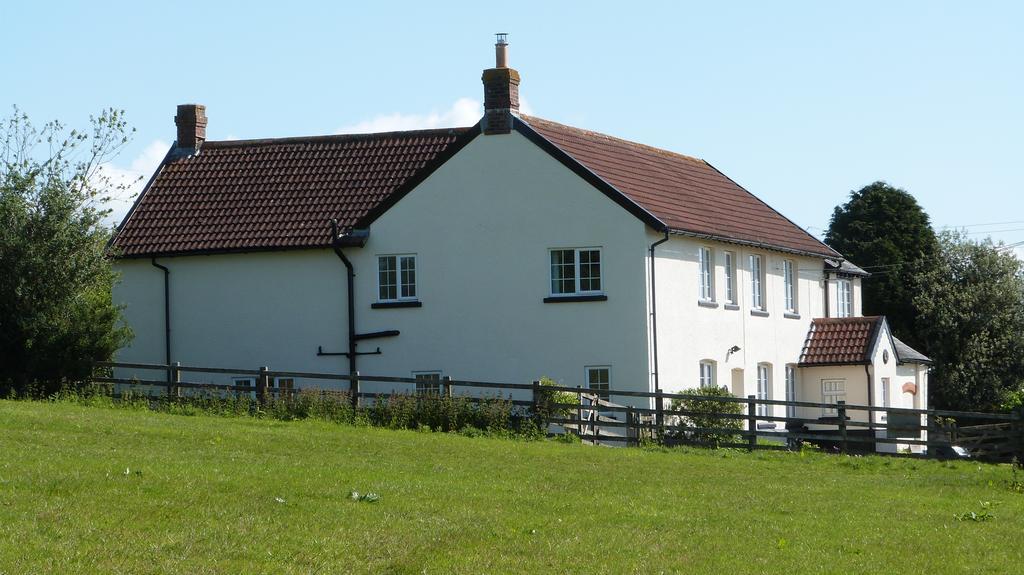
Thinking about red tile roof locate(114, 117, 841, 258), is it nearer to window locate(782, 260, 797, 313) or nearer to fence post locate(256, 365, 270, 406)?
window locate(782, 260, 797, 313)

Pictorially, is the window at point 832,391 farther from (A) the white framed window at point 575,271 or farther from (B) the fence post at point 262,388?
(B) the fence post at point 262,388

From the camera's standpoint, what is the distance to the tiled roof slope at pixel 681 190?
1348 inches

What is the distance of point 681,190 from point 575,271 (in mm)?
5511

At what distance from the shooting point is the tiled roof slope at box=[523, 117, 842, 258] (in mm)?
34250

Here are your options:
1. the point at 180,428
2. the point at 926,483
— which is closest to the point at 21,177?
the point at 180,428

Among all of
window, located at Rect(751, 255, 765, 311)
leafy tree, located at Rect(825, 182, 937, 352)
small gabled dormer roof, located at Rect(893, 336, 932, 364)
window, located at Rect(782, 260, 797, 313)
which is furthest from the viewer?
leafy tree, located at Rect(825, 182, 937, 352)

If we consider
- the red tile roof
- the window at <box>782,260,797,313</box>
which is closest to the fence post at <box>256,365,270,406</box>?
the red tile roof

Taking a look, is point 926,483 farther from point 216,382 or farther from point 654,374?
point 216,382

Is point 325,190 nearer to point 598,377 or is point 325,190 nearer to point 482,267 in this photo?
point 482,267

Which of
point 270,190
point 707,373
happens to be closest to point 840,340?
point 707,373

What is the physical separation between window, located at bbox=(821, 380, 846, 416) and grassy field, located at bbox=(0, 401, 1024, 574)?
14108 mm

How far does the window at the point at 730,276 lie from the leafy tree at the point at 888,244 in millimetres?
28115

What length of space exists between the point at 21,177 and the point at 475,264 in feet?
35.0

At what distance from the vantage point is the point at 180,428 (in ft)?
80.4
